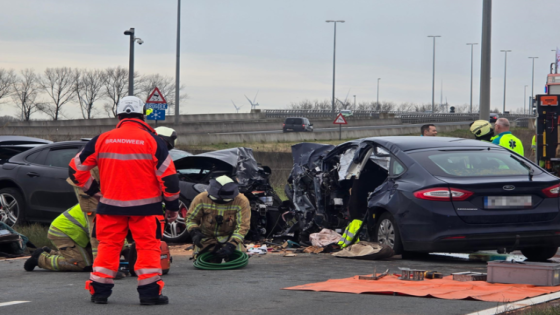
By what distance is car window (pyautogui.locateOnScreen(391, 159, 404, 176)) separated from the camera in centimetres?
921

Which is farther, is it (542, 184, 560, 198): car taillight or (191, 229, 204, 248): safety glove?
(542, 184, 560, 198): car taillight

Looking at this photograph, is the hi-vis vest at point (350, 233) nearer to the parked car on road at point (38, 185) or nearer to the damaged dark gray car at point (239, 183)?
the damaged dark gray car at point (239, 183)

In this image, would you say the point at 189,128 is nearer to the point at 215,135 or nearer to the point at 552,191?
the point at 215,135

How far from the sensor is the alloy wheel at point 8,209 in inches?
483

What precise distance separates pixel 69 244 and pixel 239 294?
8.09 feet

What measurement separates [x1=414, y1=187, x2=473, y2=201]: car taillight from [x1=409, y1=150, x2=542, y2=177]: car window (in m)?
0.29

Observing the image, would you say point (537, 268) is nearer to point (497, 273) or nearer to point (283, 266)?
point (497, 273)

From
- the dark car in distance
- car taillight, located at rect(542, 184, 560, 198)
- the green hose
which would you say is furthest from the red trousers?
the dark car in distance

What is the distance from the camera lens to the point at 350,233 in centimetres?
998

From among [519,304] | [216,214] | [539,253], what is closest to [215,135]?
[216,214]

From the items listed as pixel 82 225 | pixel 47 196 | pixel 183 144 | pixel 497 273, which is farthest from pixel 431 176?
pixel 183 144

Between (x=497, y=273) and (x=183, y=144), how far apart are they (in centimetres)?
2773

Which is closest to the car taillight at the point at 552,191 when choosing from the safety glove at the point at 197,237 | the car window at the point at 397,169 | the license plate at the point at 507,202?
the license plate at the point at 507,202

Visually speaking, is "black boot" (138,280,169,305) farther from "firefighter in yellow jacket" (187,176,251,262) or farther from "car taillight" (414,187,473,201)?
"car taillight" (414,187,473,201)
